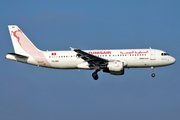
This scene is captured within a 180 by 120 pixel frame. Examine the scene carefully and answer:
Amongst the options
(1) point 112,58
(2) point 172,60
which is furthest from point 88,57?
(2) point 172,60

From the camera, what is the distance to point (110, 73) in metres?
57.8

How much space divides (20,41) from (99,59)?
14786 millimetres

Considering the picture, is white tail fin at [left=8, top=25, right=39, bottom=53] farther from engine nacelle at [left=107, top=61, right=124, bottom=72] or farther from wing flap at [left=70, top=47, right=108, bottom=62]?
engine nacelle at [left=107, top=61, right=124, bottom=72]

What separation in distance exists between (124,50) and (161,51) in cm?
610

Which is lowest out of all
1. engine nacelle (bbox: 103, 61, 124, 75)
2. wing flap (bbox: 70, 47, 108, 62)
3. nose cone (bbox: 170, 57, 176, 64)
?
engine nacelle (bbox: 103, 61, 124, 75)

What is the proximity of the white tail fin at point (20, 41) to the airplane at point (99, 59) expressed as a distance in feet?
1.93

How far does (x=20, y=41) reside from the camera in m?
59.7

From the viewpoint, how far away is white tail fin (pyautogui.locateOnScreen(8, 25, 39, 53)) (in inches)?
2319

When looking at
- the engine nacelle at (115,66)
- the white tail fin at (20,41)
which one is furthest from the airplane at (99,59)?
the white tail fin at (20,41)

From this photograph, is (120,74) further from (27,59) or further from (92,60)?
(27,59)

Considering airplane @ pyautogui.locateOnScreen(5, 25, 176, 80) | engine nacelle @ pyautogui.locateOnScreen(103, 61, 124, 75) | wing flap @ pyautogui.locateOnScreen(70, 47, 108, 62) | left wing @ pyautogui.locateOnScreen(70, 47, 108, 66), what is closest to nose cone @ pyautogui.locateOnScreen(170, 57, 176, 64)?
airplane @ pyautogui.locateOnScreen(5, 25, 176, 80)

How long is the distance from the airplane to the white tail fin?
1.93 ft

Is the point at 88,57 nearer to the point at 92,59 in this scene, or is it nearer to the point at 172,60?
the point at 92,59

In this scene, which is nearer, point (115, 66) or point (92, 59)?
point (115, 66)
